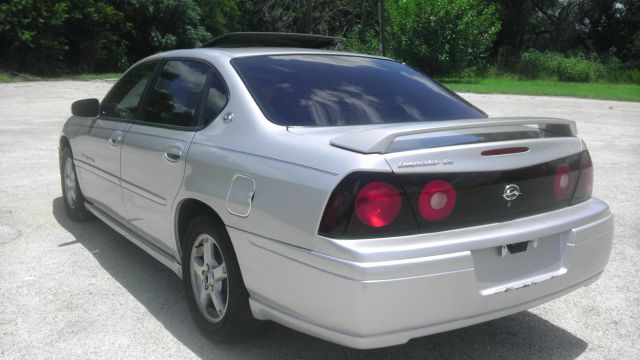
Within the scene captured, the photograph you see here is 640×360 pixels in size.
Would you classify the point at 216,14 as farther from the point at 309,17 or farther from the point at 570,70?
the point at 570,70

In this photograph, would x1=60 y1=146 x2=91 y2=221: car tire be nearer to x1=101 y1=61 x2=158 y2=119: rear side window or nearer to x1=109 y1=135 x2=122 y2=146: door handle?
x1=101 y1=61 x2=158 y2=119: rear side window

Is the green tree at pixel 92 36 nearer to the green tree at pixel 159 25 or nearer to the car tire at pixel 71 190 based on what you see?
the green tree at pixel 159 25

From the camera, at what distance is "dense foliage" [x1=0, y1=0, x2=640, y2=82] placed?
33781mm

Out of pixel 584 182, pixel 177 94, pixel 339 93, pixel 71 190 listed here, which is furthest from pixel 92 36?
pixel 584 182

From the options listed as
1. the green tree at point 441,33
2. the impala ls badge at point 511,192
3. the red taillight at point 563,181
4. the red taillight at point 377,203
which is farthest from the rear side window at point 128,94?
the green tree at point 441,33

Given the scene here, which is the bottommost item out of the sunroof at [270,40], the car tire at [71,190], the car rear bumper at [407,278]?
the car tire at [71,190]

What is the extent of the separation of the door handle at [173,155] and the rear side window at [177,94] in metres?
0.18

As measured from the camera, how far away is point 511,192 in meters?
2.73

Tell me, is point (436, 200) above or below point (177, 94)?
below

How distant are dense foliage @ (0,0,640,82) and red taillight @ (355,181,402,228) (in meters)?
33.0

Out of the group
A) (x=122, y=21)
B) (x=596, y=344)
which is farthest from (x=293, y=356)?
(x=122, y=21)

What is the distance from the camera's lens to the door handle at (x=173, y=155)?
3.42 m

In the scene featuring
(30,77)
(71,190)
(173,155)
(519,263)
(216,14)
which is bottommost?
(30,77)

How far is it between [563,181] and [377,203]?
1.10m
